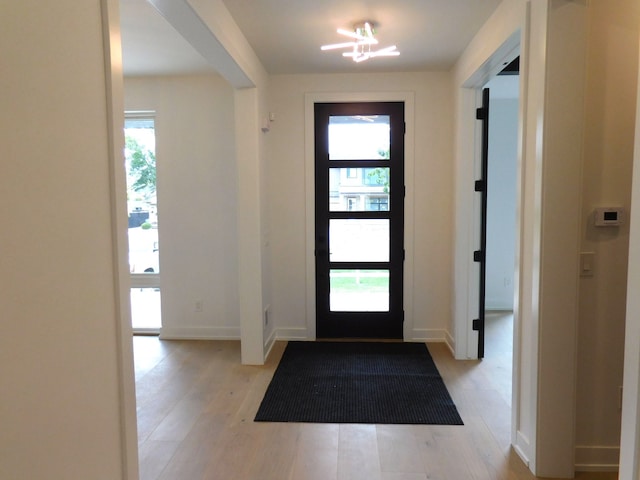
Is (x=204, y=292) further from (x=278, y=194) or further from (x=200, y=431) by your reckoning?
(x=200, y=431)

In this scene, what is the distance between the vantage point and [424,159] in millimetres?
4355

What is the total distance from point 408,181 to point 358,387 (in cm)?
205

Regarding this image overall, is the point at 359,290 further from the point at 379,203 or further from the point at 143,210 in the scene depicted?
the point at 143,210

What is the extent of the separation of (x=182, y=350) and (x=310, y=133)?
8.12 feet

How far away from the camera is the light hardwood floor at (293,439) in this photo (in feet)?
7.73

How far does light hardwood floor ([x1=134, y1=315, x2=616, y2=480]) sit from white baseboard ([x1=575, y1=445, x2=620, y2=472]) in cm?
4

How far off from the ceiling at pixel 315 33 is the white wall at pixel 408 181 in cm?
16

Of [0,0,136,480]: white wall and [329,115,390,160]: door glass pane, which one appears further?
[329,115,390,160]: door glass pane

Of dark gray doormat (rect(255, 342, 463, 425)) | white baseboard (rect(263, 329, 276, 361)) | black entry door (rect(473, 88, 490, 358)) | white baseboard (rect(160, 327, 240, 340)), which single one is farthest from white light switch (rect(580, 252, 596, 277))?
white baseboard (rect(160, 327, 240, 340))

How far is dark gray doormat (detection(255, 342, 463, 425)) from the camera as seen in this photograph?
297 centimetres

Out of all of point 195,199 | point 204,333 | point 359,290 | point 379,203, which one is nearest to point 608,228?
point 379,203

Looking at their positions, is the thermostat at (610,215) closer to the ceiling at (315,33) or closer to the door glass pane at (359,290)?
the ceiling at (315,33)

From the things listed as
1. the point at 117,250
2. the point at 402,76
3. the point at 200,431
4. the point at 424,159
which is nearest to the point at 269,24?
the point at 402,76

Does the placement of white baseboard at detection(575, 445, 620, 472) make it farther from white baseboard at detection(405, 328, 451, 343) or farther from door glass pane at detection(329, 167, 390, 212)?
door glass pane at detection(329, 167, 390, 212)
